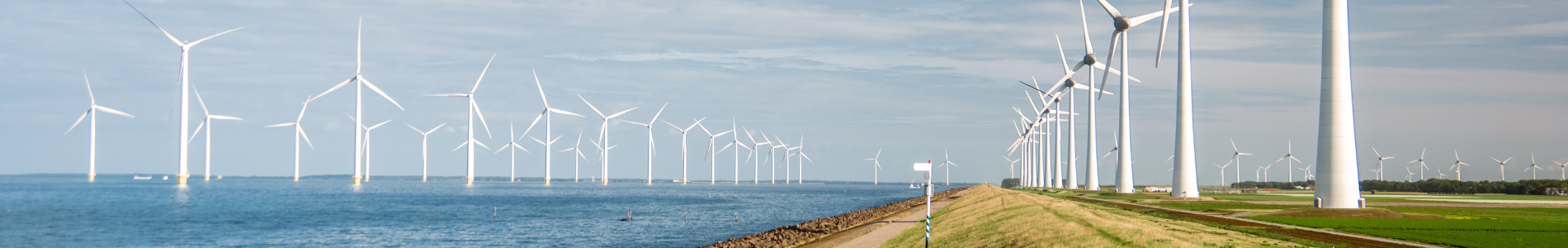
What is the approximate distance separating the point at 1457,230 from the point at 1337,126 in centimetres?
1647

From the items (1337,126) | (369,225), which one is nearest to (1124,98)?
(1337,126)

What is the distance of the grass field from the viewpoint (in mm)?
27266

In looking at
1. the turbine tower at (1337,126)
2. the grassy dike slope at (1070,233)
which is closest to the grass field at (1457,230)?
the grassy dike slope at (1070,233)

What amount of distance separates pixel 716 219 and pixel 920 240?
43.8 metres

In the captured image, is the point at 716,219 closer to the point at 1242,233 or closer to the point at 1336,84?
the point at 1336,84

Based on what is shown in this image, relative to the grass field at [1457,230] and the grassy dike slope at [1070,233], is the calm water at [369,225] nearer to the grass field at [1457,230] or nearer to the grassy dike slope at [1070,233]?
the grassy dike slope at [1070,233]

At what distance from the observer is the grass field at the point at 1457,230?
27.3 metres

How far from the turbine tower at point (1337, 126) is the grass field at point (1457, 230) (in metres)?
7.52

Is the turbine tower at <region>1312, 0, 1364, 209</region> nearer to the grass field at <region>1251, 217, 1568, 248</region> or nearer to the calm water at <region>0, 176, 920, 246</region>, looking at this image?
the grass field at <region>1251, 217, 1568, 248</region>

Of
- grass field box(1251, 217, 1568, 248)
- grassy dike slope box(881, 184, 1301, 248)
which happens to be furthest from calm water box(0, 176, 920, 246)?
grass field box(1251, 217, 1568, 248)

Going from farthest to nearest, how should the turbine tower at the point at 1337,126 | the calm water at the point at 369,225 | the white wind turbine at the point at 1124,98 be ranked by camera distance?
1. the white wind turbine at the point at 1124,98
2. the calm water at the point at 369,225
3. the turbine tower at the point at 1337,126

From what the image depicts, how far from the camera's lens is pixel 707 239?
5728cm

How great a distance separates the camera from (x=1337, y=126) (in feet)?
156

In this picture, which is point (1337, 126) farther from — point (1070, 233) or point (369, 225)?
point (369, 225)
